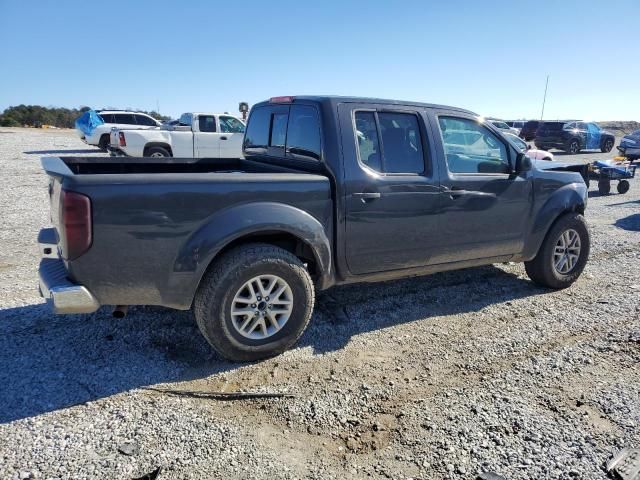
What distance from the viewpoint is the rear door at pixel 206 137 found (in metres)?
15.0

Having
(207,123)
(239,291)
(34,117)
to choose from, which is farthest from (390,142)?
(34,117)

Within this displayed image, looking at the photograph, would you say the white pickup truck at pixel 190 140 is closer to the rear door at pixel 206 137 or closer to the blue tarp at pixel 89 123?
the rear door at pixel 206 137

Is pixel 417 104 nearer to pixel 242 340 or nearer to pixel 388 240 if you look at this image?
pixel 388 240

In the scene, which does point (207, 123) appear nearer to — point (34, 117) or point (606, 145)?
point (606, 145)

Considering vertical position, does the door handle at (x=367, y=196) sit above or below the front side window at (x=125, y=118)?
below

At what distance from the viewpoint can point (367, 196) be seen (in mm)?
3850

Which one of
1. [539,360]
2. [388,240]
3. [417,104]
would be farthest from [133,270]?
[539,360]

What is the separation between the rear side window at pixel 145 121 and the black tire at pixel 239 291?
739 inches

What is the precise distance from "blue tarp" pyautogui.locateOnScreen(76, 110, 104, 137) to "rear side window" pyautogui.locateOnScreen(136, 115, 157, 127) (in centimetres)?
175

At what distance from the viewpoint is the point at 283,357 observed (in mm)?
3693

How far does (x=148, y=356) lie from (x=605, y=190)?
12.2 meters

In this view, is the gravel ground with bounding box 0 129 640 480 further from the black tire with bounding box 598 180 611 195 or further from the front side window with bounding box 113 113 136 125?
the front side window with bounding box 113 113 136 125

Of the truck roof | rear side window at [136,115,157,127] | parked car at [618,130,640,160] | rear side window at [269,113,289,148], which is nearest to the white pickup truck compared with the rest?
rear side window at [136,115,157,127]

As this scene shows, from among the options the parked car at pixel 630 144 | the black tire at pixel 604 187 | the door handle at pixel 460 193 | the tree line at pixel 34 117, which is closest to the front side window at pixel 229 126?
the black tire at pixel 604 187
